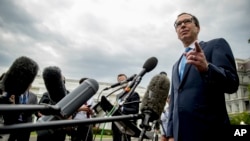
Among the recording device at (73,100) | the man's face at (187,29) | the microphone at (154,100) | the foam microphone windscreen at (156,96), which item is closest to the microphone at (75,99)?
the recording device at (73,100)

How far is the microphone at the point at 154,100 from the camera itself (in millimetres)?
1887

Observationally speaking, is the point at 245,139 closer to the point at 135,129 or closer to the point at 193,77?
the point at 193,77

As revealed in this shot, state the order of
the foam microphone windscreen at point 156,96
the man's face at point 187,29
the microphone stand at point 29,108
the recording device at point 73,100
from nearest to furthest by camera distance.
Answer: the microphone stand at point 29,108 < the recording device at point 73,100 < the foam microphone windscreen at point 156,96 < the man's face at point 187,29

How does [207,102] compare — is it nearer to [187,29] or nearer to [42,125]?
[187,29]

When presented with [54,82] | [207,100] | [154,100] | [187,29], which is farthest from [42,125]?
[187,29]

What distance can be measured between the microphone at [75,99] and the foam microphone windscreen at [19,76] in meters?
0.20

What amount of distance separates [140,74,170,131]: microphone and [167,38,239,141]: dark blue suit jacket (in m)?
0.27

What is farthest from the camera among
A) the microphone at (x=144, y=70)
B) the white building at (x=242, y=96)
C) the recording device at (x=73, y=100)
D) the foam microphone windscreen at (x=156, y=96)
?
the white building at (x=242, y=96)

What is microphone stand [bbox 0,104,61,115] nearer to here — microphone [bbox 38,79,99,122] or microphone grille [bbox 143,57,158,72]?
microphone [bbox 38,79,99,122]

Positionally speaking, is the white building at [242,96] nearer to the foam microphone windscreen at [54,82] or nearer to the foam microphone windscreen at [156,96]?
the foam microphone windscreen at [156,96]

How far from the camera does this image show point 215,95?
7.54ft

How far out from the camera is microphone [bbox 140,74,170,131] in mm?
1887

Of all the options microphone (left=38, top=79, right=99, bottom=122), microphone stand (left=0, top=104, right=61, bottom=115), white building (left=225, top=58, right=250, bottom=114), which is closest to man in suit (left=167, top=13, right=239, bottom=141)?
microphone (left=38, top=79, right=99, bottom=122)

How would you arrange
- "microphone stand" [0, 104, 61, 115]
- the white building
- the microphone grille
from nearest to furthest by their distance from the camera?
"microphone stand" [0, 104, 61, 115] < the microphone grille < the white building
